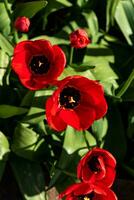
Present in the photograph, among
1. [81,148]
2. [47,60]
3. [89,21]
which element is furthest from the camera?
[89,21]

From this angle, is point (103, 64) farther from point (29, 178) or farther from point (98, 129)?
point (29, 178)

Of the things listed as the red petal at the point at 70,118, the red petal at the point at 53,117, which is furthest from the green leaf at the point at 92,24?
the red petal at the point at 53,117

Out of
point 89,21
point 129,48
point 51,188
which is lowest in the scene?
point 51,188

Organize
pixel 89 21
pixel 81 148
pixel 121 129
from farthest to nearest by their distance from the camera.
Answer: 1. pixel 89 21
2. pixel 121 129
3. pixel 81 148

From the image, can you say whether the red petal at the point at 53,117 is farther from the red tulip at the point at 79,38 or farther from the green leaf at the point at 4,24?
the green leaf at the point at 4,24

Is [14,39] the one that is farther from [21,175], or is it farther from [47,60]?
[21,175]

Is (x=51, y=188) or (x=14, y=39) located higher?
(x=14, y=39)

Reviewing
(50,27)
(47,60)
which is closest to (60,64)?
(47,60)

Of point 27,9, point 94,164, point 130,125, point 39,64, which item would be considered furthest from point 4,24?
point 94,164
